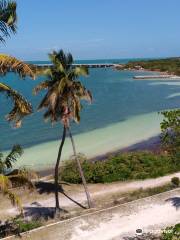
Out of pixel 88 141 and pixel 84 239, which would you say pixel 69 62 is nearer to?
pixel 84 239

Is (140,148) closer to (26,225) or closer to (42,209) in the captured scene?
(42,209)

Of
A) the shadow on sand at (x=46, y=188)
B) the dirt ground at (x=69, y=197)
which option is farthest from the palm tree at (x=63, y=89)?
the shadow on sand at (x=46, y=188)

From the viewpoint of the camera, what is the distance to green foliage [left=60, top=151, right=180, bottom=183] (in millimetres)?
34562

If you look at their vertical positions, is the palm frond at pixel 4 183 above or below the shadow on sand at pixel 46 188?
above

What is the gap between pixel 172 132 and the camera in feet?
74.1

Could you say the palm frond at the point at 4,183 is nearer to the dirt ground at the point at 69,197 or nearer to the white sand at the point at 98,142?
the dirt ground at the point at 69,197

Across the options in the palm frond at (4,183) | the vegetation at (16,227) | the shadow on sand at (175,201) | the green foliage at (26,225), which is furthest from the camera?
the shadow on sand at (175,201)

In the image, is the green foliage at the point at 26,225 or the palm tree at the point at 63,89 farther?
the palm tree at the point at 63,89

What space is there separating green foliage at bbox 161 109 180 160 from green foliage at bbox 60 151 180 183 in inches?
410

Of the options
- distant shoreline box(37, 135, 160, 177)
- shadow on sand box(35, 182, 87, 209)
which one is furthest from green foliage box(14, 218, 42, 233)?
distant shoreline box(37, 135, 160, 177)

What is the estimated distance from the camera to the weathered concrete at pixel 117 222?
71.3 ft

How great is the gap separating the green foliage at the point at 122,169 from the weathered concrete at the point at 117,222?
337 inches

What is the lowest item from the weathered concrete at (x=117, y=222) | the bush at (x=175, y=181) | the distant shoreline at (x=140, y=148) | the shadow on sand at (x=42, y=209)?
the distant shoreline at (x=140, y=148)

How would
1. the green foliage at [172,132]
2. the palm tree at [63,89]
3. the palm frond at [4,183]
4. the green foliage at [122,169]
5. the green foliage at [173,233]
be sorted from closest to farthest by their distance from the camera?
1. the green foliage at [173,233]
2. the palm frond at [4,183]
3. the green foliage at [172,132]
4. the palm tree at [63,89]
5. the green foliage at [122,169]
